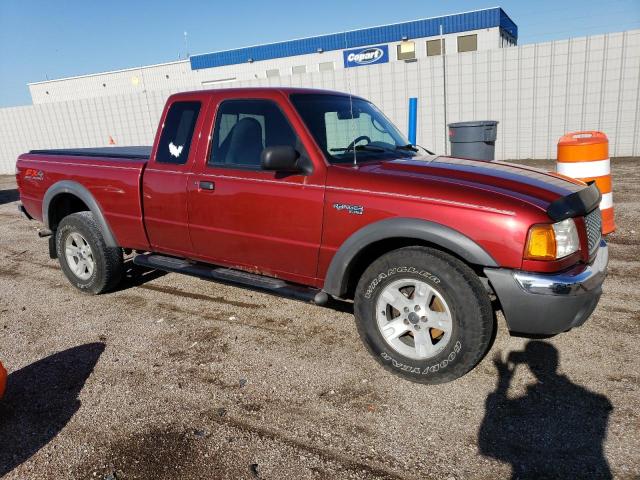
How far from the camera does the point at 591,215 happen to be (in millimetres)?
3188

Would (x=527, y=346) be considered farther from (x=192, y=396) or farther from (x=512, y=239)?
(x=192, y=396)

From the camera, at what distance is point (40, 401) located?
3.07 meters

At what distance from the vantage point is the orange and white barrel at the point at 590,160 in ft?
17.2

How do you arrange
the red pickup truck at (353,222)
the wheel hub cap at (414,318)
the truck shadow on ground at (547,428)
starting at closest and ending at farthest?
1. the truck shadow on ground at (547,428)
2. the red pickup truck at (353,222)
3. the wheel hub cap at (414,318)

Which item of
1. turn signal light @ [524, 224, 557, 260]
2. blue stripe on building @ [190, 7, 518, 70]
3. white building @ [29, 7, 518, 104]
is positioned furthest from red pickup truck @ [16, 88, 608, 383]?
blue stripe on building @ [190, 7, 518, 70]

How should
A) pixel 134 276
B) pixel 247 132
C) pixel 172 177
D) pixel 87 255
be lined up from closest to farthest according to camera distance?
pixel 247 132 < pixel 172 177 < pixel 87 255 < pixel 134 276

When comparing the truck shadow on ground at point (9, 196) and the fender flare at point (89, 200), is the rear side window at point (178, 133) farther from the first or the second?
the truck shadow on ground at point (9, 196)

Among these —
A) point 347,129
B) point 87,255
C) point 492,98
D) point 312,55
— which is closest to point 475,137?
point 347,129

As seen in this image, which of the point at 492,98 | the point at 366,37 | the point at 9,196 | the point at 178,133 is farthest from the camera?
the point at 366,37

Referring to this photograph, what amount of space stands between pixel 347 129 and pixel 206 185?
4.16ft

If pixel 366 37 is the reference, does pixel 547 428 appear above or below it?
below

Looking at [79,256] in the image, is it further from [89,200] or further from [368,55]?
[368,55]

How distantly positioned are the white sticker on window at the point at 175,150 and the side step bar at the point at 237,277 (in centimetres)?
100

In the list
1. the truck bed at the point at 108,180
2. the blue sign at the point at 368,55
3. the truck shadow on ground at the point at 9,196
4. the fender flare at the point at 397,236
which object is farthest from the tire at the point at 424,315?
the blue sign at the point at 368,55
